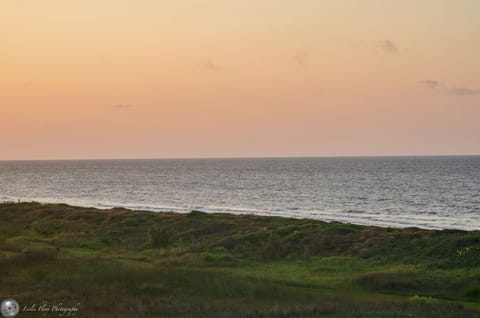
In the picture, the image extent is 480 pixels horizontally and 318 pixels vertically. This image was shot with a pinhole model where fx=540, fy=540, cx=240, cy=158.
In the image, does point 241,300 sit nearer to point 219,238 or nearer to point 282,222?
point 219,238

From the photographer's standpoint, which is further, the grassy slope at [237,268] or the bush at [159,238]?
the bush at [159,238]

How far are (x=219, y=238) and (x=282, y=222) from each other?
1097 cm

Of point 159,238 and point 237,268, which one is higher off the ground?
point 159,238

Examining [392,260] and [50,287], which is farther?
[392,260]

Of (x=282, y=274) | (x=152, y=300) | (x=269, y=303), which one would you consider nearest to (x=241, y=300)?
(x=269, y=303)

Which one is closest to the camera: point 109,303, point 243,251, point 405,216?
point 109,303

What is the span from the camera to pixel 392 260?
129 ft

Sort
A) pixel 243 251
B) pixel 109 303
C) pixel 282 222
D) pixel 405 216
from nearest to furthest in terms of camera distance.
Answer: pixel 109 303 → pixel 243 251 → pixel 282 222 → pixel 405 216

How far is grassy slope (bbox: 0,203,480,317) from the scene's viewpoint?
20.0m

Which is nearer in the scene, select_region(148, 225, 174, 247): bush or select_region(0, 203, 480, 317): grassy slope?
select_region(0, 203, 480, 317): grassy slope

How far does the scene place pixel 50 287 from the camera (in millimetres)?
21922

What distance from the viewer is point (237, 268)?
34844 millimetres

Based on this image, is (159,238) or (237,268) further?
(159,238)

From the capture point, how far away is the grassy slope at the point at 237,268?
2002 cm
